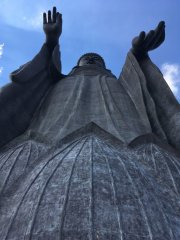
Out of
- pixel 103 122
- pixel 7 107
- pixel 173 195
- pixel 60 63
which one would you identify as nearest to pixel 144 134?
pixel 103 122

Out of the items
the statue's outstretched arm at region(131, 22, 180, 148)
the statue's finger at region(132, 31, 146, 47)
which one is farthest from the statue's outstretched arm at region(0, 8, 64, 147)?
the statue's outstretched arm at region(131, 22, 180, 148)

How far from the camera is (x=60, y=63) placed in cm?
957

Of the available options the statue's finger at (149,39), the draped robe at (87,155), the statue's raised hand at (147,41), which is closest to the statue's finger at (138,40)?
the statue's raised hand at (147,41)

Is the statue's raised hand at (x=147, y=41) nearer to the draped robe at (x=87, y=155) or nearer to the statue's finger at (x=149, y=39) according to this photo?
the statue's finger at (x=149, y=39)

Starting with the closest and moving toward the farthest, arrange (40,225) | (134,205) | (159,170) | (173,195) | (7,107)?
(40,225), (134,205), (173,195), (159,170), (7,107)

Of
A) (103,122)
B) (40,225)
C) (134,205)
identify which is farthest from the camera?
(103,122)

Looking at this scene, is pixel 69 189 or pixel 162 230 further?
pixel 69 189

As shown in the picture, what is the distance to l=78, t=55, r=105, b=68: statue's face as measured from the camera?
11.4 m

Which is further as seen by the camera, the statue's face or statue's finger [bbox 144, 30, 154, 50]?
the statue's face

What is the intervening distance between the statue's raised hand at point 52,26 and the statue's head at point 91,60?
7.42 feet

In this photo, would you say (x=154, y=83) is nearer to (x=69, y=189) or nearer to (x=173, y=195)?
(x=173, y=195)

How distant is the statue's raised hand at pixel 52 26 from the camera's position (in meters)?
8.93

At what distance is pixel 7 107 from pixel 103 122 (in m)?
1.69

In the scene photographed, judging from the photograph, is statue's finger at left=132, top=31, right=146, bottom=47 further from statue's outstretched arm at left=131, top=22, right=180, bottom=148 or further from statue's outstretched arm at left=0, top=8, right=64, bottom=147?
statue's outstretched arm at left=0, top=8, right=64, bottom=147
